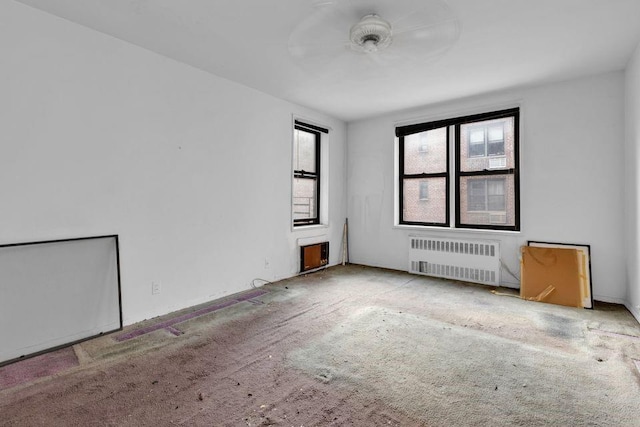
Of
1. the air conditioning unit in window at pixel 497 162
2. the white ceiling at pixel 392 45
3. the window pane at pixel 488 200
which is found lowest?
the window pane at pixel 488 200

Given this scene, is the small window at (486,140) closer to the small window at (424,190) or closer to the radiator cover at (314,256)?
the small window at (424,190)

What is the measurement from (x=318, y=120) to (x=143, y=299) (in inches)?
142

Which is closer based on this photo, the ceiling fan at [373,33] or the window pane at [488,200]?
the ceiling fan at [373,33]

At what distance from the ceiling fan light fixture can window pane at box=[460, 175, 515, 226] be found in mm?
2804

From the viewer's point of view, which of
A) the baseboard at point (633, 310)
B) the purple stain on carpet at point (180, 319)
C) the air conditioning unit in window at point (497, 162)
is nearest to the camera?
the purple stain on carpet at point (180, 319)

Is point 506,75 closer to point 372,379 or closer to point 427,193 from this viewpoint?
point 427,193

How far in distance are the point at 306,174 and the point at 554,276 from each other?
3.63 meters

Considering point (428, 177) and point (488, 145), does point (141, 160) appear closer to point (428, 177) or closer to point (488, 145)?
point (428, 177)

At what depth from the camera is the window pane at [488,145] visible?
4.43 m

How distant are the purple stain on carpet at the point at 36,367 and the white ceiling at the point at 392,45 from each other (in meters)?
2.67

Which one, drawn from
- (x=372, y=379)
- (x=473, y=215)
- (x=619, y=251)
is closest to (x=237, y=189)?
(x=372, y=379)

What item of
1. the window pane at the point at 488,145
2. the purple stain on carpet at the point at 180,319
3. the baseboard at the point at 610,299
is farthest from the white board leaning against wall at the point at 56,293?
the baseboard at the point at 610,299

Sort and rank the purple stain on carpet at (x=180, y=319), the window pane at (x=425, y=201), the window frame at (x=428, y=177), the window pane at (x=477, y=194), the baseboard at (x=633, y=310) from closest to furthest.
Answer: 1. the purple stain on carpet at (x=180, y=319)
2. the baseboard at (x=633, y=310)
3. the window pane at (x=477, y=194)
4. the window frame at (x=428, y=177)
5. the window pane at (x=425, y=201)

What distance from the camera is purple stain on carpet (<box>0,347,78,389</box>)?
2.12 metres
